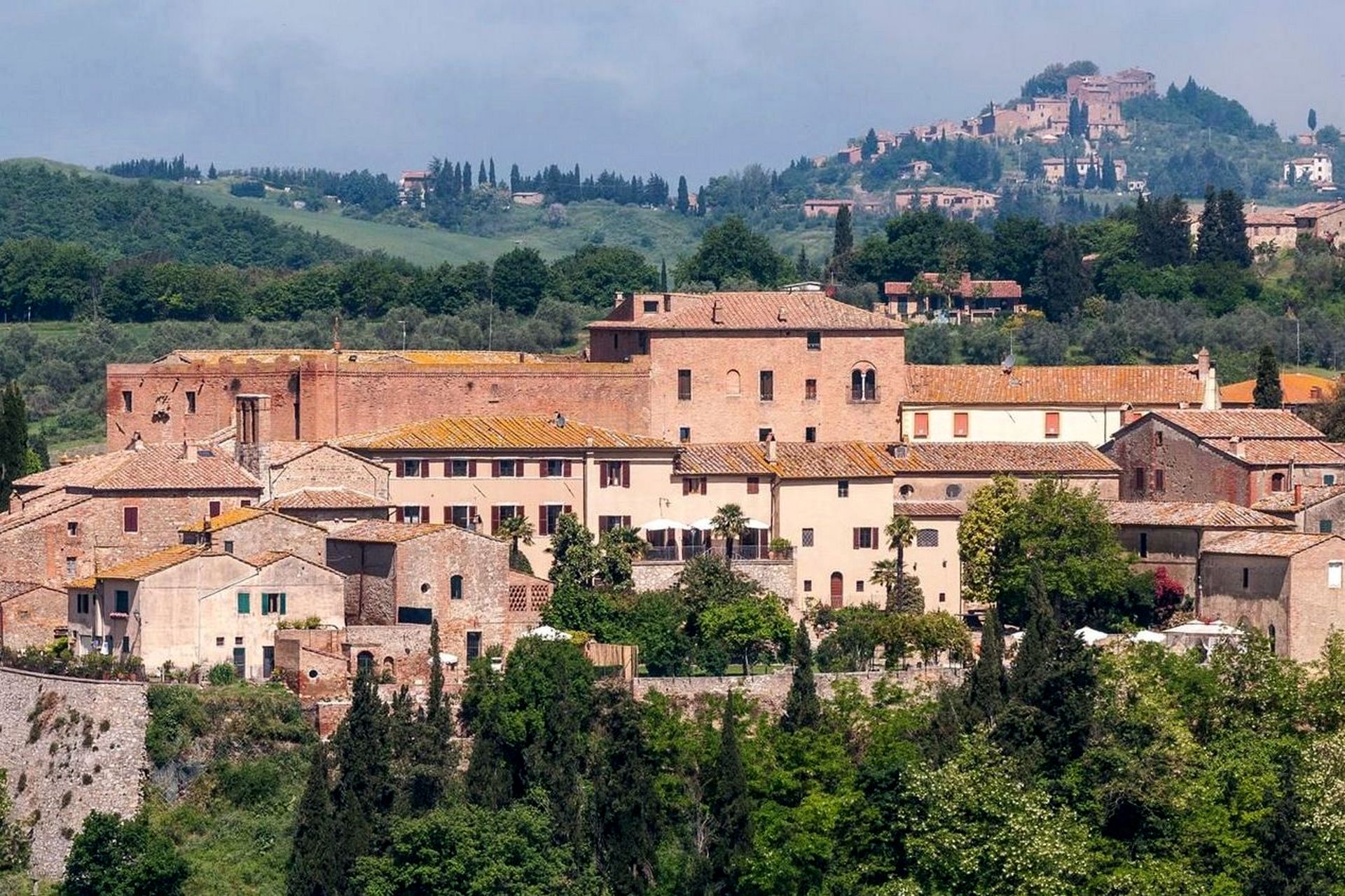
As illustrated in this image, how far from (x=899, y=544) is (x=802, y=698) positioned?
27.1ft

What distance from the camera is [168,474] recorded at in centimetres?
5481

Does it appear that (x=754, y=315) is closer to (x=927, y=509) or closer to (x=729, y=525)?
(x=927, y=509)

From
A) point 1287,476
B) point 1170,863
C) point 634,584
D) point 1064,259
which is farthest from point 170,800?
point 1064,259

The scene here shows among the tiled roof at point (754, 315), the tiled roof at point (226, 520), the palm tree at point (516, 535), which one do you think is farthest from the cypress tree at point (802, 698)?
the tiled roof at point (754, 315)

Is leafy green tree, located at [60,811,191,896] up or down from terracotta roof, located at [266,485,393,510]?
down

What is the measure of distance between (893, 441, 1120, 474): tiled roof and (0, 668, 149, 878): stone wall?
18.3 m

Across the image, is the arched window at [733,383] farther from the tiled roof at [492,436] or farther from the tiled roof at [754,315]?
the tiled roof at [492,436]

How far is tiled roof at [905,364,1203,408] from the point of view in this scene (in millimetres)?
64312

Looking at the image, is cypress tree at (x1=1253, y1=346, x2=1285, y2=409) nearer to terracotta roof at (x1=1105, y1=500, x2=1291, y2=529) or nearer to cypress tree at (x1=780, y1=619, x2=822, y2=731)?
terracotta roof at (x1=1105, y1=500, x2=1291, y2=529)

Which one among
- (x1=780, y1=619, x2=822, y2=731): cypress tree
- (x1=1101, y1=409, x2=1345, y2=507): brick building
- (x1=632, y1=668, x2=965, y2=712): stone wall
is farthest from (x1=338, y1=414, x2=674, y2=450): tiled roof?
(x1=1101, y1=409, x2=1345, y2=507): brick building

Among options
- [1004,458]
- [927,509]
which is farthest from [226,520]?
[1004,458]

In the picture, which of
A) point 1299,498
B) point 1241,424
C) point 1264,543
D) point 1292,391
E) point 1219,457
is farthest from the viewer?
point 1292,391

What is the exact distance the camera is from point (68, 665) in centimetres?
5019

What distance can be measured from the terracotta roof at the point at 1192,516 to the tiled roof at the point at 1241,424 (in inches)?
76.9
